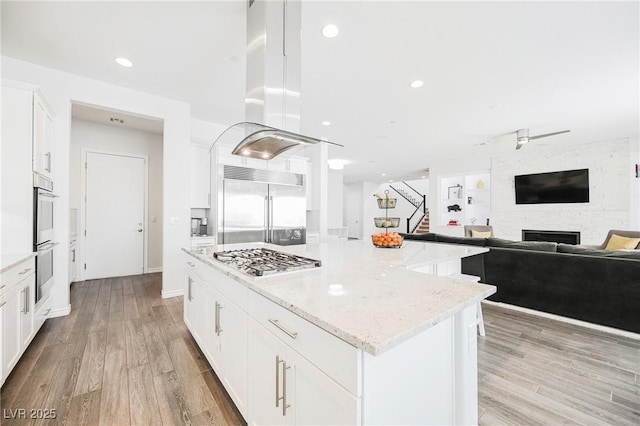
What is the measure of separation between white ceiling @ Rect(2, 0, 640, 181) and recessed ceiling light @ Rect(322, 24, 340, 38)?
6 centimetres

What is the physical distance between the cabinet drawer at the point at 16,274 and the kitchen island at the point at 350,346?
55.0 inches

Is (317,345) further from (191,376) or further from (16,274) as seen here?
(16,274)

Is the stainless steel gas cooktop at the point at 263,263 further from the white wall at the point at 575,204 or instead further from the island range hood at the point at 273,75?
the white wall at the point at 575,204

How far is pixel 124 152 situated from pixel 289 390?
5.40 metres

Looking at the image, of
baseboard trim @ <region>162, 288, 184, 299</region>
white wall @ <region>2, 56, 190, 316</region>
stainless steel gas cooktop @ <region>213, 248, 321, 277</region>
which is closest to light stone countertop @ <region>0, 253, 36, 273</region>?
white wall @ <region>2, 56, 190, 316</region>

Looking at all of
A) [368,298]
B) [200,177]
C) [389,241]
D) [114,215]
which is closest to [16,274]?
[368,298]

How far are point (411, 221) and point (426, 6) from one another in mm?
11124

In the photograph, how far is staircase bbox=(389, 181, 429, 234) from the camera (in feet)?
38.0

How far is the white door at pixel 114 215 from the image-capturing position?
4574mm

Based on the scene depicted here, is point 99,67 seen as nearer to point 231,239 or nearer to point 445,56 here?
point 231,239

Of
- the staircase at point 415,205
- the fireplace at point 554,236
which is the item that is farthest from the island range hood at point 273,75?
the staircase at point 415,205

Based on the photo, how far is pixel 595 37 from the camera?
2389 mm

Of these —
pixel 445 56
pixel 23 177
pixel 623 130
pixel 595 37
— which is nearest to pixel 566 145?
pixel 623 130

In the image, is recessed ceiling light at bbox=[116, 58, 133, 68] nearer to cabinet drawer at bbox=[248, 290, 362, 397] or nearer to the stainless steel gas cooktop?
the stainless steel gas cooktop
